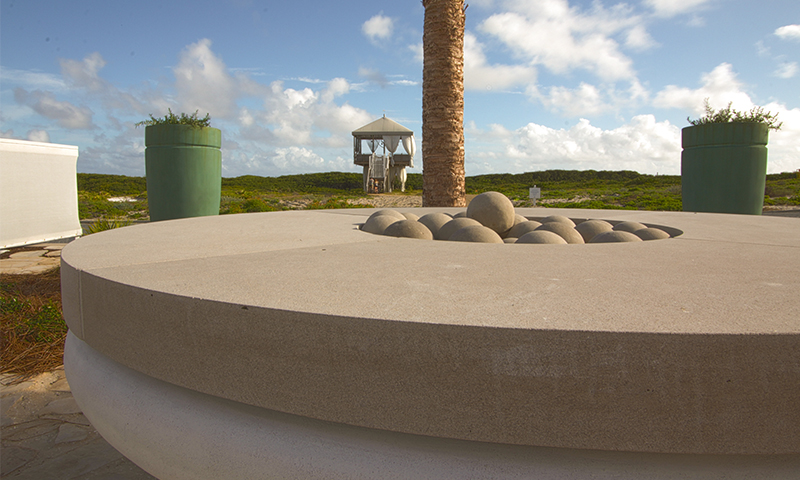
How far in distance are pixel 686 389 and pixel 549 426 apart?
39 centimetres

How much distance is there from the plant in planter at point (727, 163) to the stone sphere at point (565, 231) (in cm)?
549

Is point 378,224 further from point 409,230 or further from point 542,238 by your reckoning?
point 542,238

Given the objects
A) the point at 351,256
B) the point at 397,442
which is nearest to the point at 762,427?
the point at 397,442

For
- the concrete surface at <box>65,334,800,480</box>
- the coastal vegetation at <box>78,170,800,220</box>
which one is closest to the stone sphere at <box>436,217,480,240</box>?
the concrete surface at <box>65,334,800,480</box>

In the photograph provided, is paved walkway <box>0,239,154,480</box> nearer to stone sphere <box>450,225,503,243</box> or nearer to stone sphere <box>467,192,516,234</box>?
stone sphere <box>450,225,503,243</box>

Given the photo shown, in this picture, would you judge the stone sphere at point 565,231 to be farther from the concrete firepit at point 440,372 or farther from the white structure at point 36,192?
the white structure at point 36,192

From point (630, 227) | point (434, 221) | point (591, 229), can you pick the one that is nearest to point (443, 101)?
point (434, 221)

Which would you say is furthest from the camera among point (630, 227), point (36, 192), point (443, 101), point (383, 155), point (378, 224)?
point (383, 155)

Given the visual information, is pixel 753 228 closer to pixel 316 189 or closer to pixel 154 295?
pixel 154 295

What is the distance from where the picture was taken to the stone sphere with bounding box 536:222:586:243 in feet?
13.2

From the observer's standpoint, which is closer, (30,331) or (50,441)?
(50,441)

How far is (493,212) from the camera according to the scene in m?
4.45

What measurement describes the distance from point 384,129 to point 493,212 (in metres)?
30.3

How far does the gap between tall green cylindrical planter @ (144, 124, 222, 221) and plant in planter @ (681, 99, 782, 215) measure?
819cm
